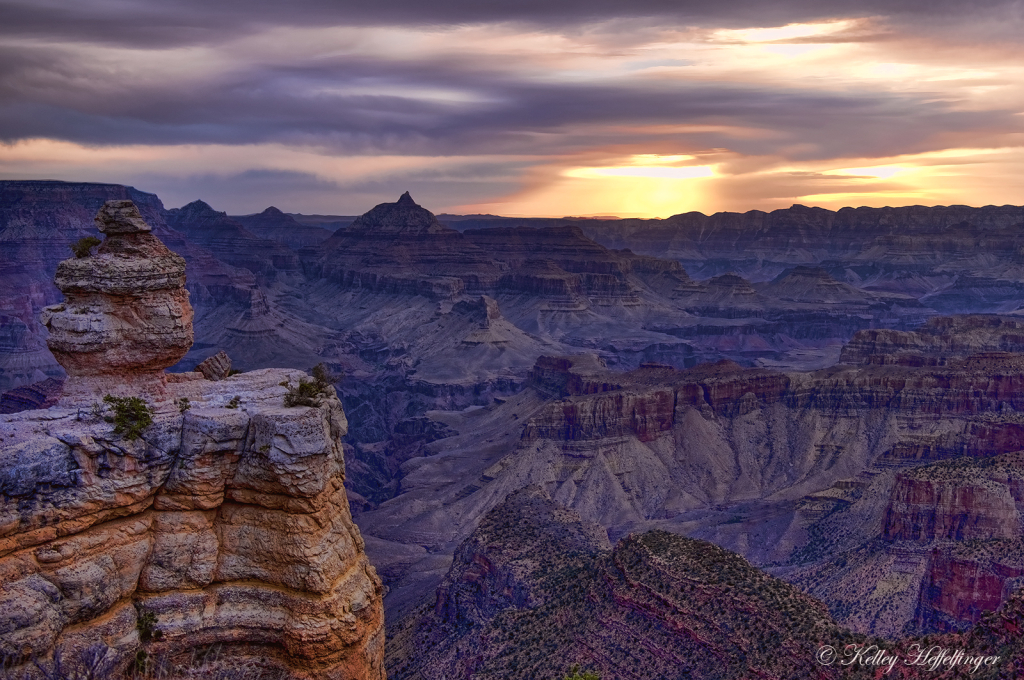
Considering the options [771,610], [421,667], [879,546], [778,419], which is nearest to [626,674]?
[771,610]

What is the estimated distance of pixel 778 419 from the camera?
405ft

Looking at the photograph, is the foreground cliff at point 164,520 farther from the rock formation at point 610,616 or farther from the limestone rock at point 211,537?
the rock formation at point 610,616

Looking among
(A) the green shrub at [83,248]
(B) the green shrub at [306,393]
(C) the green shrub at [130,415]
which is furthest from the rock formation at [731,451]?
(C) the green shrub at [130,415]

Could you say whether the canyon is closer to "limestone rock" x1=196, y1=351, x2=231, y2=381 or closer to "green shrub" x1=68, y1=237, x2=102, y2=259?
"limestone rock" x1=196, y1=351, x2=231, y2=381

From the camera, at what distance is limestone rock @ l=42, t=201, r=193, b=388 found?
29156 mm

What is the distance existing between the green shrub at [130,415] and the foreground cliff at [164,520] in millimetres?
54

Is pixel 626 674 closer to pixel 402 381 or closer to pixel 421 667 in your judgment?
pixel 421 667

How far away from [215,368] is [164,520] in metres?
7.69

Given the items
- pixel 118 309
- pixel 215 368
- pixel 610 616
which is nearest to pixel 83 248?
pixel 118 309

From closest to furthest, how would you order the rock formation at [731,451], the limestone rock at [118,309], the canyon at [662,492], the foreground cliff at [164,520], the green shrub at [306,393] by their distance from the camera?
1. the foreground cliff at [164,520]
2. the limestone rock at [118,309]
3. the green shrub at [306,393]
4. the canyon at [662,492]
5. the rock formation at [731,451]

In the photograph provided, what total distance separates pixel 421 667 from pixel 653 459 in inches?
2711

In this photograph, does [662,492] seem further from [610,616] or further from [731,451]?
[610,616]

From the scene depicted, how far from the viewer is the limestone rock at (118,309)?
2916 cm

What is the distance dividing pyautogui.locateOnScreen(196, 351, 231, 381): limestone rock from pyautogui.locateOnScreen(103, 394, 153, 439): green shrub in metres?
5.08
